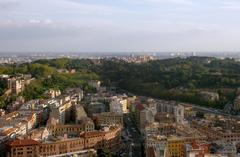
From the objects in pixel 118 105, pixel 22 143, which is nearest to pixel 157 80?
pixel 118 105

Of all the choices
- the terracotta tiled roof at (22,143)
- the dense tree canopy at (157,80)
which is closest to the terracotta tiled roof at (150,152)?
the terracotta tiled roof at (22,143)

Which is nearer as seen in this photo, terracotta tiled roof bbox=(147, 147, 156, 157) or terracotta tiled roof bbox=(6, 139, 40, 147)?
terracotta tiled roof bbox=(147, 147, 156, 157)

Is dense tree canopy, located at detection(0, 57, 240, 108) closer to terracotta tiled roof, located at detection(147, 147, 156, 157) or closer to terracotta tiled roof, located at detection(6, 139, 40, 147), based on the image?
terracotta tiled roof, located at detection(6, 139, 40, 147)

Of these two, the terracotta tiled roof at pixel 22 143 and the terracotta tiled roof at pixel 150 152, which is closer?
the terracotta tiled roof at pixel 150 152

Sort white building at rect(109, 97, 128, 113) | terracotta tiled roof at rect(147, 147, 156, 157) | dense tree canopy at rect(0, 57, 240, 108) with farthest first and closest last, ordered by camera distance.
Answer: dense tree canopy at rect(0, 57, 240, 108) → white building at rect(109, 97, 128, 113) → terracotta tiled roof at rect(147, 147, 156, 157)

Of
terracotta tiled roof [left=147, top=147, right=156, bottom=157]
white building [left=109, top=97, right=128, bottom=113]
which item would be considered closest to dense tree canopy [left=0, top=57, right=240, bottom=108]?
white building [left=109, top=97, right=128, bottom=113]

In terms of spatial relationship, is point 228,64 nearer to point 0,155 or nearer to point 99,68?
point 99,68

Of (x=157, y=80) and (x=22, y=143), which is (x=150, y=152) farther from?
(x=157, y=80)

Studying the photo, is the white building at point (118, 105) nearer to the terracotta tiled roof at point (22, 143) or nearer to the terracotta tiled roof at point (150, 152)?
the terracotta tiled roof at point (22, 143)

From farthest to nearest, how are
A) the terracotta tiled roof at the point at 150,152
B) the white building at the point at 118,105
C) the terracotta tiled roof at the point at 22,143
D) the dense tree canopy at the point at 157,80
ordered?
the dense tree canopy at the point at 157,80 < the white building at the point at 118,105 < the terracotta tiled roof at the point at 22,143 < the terracotta tiled roof at the point at 150,152

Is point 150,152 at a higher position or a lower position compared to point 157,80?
lower

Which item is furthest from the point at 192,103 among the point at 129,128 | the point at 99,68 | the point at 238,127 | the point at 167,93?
the point at 99,68
